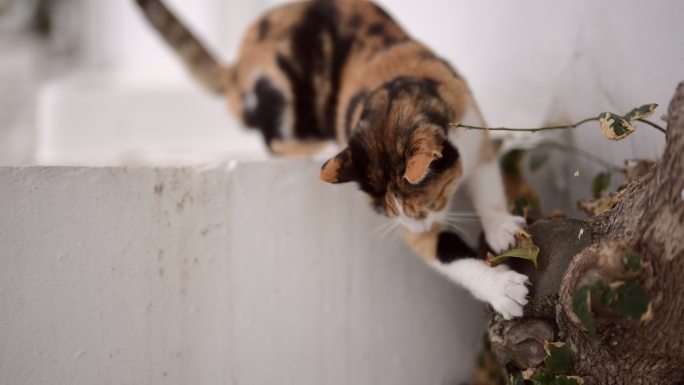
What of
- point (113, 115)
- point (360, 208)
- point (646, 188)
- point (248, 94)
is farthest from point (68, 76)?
point (646, 188)

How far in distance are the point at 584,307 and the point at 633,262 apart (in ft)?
0.35

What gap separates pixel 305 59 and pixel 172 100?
1.59m

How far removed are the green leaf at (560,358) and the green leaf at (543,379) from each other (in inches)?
0.7

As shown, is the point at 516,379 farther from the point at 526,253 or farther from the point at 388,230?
the point at 388,230

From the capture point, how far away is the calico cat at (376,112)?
1.22 m

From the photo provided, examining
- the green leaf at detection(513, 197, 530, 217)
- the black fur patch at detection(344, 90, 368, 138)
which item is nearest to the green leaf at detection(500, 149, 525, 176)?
the green leaf at detection(513, 197, 530, 217)

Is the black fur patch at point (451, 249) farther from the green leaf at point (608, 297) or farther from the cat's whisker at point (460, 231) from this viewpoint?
the green leaf at point (608, 297)

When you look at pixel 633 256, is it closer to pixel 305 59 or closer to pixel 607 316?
pixel 607 316

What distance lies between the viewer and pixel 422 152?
1.07 metres

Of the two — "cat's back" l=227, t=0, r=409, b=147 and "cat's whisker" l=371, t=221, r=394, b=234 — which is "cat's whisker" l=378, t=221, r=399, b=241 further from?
"cat's back" l=227, t=0, r=409, b=147

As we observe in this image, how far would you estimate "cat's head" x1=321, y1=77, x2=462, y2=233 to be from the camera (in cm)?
119

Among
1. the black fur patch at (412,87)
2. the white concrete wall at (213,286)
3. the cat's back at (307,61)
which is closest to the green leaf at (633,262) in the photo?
the black fur patch at (412,87)

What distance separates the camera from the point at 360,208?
1.48 m

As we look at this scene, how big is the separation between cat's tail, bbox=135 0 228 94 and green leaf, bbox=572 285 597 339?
1.44m
